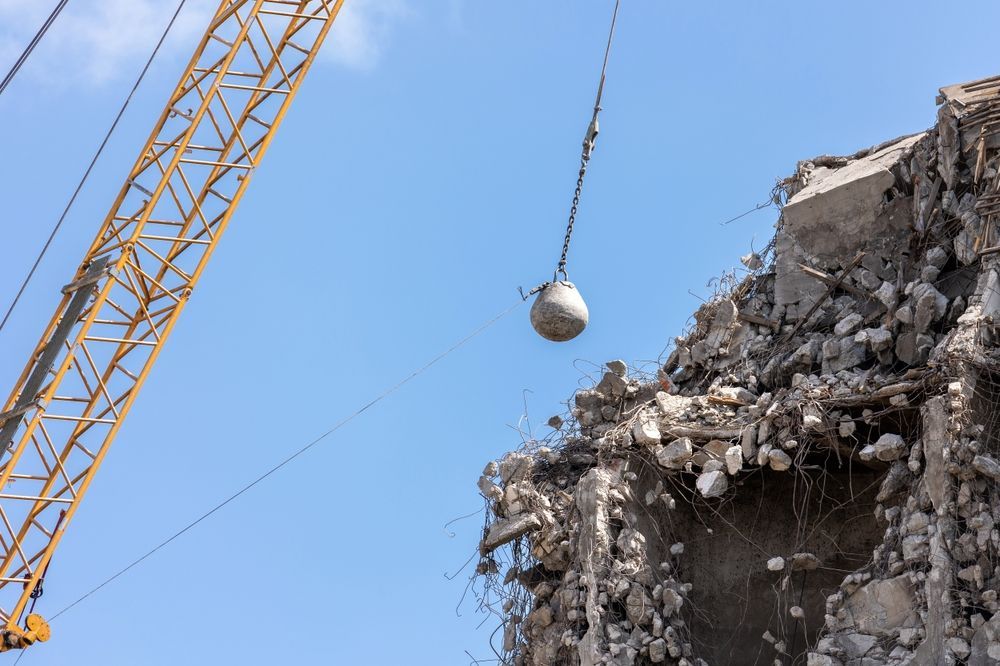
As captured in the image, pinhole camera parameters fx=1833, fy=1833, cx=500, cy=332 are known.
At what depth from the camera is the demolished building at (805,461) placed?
1527cm

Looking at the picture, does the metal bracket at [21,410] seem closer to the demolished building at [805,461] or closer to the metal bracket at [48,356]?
the metal bracket at [48,356]

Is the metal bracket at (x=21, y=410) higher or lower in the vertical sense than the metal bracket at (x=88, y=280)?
lower

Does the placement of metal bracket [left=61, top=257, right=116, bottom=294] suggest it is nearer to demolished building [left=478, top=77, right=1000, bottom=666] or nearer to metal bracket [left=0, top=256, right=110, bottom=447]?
metal bracket [left=0, top=256, right=110, bottom=447]

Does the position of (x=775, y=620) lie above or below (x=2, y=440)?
below

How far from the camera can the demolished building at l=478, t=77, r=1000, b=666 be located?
1527 cm

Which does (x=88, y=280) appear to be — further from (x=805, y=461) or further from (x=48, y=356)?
(x=805, y=461)

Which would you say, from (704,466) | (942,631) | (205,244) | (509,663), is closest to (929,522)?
(942,631)

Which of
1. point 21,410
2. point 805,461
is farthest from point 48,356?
point 805,461

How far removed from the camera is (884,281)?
18.1 m

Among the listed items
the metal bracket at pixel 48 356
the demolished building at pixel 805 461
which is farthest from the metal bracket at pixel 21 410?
the demolished building at pixel 805 461

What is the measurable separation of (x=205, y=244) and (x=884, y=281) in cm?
846

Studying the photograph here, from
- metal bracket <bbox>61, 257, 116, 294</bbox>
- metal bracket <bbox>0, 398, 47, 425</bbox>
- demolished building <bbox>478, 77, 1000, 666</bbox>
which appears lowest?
demolished building <bbox>478, 77, 1000, 666</bbox>

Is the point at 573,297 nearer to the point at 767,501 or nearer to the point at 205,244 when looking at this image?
Result: the point at 767,501

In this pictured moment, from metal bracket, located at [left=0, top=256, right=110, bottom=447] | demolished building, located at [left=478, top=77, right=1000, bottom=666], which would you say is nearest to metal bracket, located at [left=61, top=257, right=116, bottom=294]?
metal bracket, located at [left=0, top=256, right=110, bottom=447]
